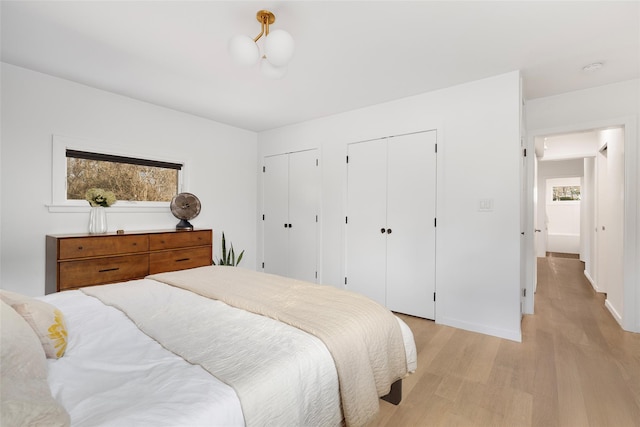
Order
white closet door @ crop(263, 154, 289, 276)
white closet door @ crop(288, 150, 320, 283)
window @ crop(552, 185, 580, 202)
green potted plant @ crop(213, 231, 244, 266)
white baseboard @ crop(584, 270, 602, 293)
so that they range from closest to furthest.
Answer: green potted plant @ crop(213, 231, 244, 266) → white closet door @ crop(288, 150, 320, 283) → white baseboard @ crop(584, 270, 602, 293) → white closet door @ crop(263, 154, 289, 276) → window @ crop(552, 185, 580, 202)

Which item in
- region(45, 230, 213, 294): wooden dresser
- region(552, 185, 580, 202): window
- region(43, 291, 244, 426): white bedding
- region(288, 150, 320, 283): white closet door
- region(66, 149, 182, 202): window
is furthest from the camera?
region(552, 185, 580, 202): window

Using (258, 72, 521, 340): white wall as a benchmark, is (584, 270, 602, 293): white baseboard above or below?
below

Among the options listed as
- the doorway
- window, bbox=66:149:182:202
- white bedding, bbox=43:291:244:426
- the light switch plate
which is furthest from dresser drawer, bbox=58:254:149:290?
the doorway

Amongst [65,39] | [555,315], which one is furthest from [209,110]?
[555,315]

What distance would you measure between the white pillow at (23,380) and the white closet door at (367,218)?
2.93m

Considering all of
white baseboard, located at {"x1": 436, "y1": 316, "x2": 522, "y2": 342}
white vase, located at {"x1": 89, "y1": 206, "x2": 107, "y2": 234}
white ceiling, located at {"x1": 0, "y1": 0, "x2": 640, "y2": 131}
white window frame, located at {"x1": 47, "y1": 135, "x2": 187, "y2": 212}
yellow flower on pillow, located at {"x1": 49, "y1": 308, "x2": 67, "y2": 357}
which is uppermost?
white ceiling, located at {"x1": 0, "y1": 0, "x2": 640, "y2": 131}

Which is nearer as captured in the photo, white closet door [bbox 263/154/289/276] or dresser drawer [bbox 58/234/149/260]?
dresser drawer [bbox 58/234/149/260]

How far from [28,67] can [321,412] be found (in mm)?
3556

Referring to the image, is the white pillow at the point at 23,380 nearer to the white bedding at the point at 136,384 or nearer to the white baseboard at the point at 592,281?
the white bedding at the point at 136,384

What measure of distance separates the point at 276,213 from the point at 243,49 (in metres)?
2.96

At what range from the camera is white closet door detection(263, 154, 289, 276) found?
4316 millimetres

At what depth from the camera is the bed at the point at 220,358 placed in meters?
0.80

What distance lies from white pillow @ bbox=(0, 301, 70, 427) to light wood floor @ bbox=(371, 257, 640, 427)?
1.46 meters

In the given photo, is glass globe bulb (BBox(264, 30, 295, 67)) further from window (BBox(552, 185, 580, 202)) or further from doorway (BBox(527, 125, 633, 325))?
window (BBox(552, 185, 580, 202))
